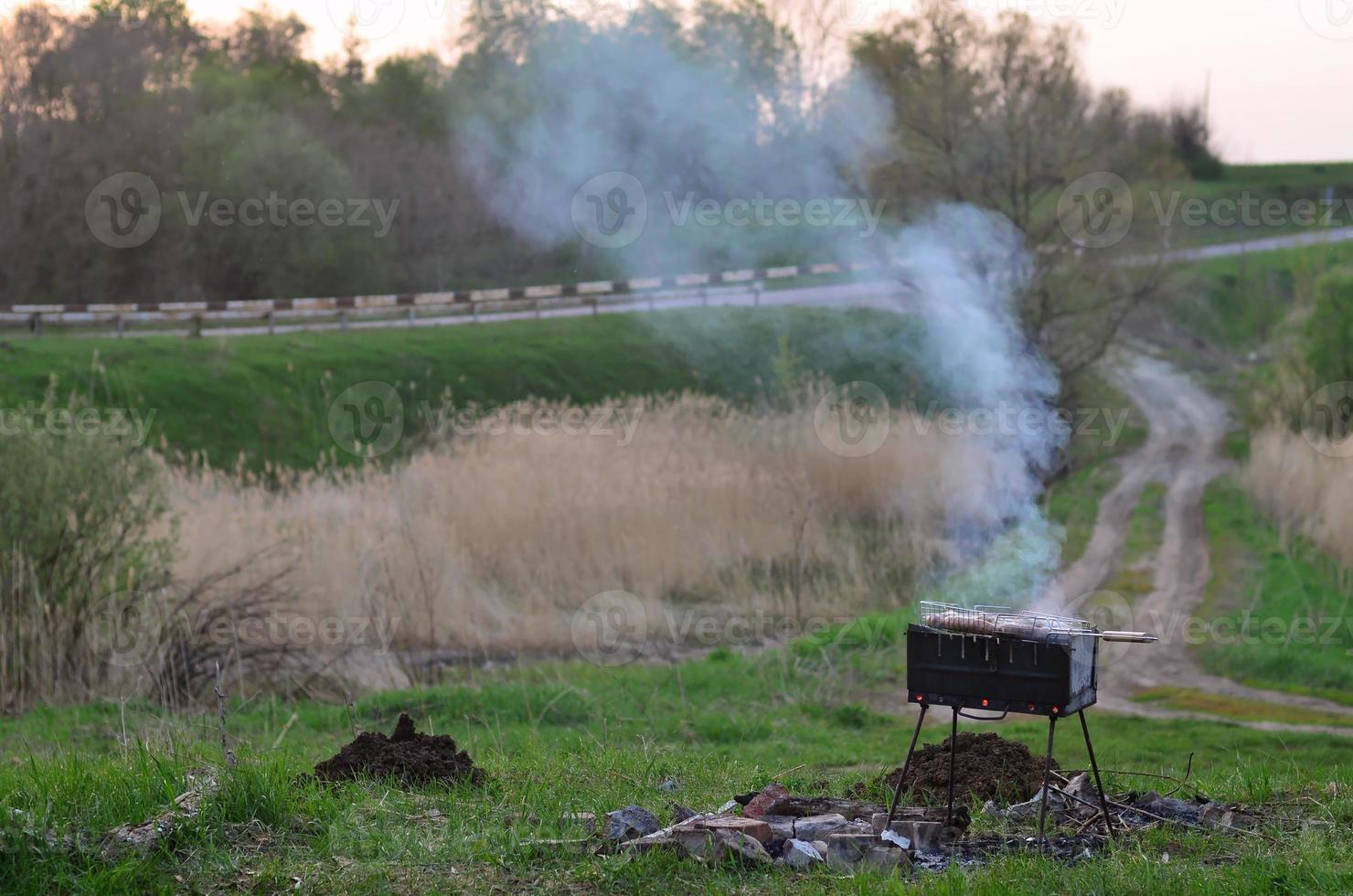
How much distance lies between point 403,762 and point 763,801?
2044 millimetres

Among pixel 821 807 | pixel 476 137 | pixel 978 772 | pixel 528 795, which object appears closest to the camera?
pixel 821 807

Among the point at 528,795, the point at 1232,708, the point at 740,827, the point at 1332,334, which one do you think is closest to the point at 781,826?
the point at 740,827

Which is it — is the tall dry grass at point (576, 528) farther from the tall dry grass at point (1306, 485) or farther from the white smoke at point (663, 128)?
the white smoke at point (663, 128)

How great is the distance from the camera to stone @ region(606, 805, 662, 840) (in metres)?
5.74

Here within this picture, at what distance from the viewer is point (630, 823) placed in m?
5.83

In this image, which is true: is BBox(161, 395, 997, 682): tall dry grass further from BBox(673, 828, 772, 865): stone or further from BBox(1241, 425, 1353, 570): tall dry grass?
BBox(673, 828, 772, 865): stone

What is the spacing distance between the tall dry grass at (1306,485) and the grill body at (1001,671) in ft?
37.4

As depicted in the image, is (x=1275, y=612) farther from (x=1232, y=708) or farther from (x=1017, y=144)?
(x=1017, y=144)

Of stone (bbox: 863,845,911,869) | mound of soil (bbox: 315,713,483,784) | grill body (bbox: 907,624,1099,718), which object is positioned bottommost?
mound of soil (bbox: 315,713,483,784)

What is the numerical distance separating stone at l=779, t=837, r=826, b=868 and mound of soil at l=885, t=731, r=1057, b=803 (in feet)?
4.54

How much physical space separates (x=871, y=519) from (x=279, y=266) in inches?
1020

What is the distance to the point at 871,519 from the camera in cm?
1644

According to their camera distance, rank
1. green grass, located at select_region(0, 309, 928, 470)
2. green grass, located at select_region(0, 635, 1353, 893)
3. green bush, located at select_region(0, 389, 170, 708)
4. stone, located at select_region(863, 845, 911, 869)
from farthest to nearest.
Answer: green grass, located at select_region(0, 309, 928, 470)
green bush, located at select_region(0, 389, 170, 708)
stone, located at select_region(863, 845, 911, 869)
green grass, located at select_region(0, 635, 1353, 893)

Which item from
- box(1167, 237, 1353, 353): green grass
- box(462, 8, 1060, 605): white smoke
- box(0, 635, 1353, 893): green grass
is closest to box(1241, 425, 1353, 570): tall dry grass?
box(462, 8, 1060, 605): white smoke
